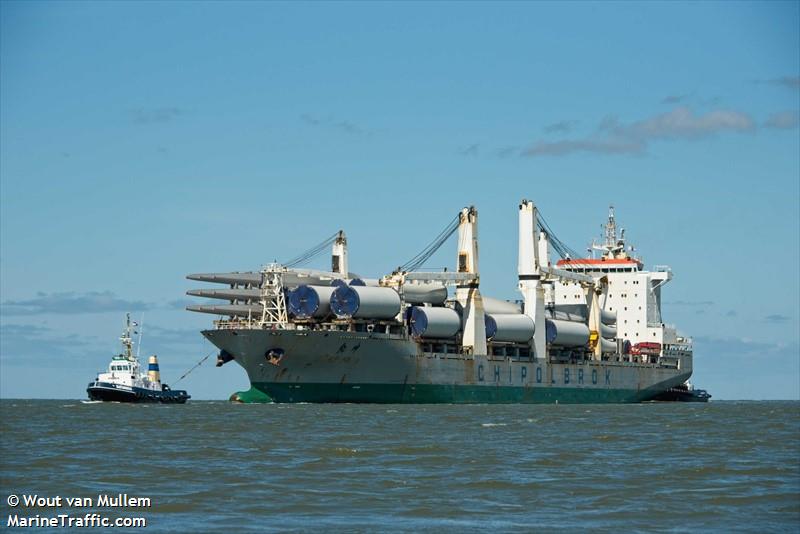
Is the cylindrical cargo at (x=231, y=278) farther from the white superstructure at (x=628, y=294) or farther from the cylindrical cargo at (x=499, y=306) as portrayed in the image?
the white superstructure at (x=628, y=294)

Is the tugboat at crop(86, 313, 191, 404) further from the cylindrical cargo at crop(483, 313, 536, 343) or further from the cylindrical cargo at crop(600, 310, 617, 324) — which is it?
the cylindrical cargo at crop(600, 310, 617, 324)

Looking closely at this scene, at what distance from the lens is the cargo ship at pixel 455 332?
76.7m

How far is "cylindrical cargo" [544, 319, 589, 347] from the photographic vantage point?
9575 centimetres

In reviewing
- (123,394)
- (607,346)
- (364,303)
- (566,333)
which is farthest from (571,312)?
(123,394)

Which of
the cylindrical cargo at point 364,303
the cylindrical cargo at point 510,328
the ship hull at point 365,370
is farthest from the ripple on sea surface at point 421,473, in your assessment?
the cylindrical cargo at point 510,328

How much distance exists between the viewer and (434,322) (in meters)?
82.6

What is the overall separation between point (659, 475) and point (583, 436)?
15130 mm

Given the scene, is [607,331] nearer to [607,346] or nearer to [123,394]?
[607,346]

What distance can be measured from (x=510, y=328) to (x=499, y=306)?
14.8ft

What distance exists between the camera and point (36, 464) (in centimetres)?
3494

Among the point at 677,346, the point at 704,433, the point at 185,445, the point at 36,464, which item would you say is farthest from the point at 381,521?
the point at 677,346

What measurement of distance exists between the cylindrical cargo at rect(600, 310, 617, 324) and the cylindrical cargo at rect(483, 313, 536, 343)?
510 inches

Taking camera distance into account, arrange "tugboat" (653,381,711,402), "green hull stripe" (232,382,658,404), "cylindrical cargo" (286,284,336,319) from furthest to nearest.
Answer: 1. "tugboat" (653,381,711,402)
2. "green hull stripe" (232,382,658,404)
3. "cylindrical cargo" (286,284,336,319)

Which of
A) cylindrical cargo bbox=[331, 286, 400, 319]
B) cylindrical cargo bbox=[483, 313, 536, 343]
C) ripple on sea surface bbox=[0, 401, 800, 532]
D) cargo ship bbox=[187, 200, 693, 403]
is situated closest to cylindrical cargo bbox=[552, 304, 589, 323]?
cargo ship bbox=[187, 200, 693, 403]
